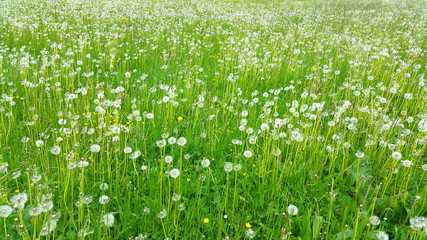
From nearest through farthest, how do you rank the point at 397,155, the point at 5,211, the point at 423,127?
the point at 5,211, the point at 397,155, the point at 423,127

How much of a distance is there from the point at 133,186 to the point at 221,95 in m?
2.23

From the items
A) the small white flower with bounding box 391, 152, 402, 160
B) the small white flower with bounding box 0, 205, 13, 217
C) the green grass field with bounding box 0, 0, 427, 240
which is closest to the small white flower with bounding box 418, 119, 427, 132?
the green grass field with bounding box 0, 0, 427, 240

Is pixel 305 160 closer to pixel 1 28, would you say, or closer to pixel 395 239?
pixel 395 239

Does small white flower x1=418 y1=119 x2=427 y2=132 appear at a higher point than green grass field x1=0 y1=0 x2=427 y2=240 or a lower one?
higher

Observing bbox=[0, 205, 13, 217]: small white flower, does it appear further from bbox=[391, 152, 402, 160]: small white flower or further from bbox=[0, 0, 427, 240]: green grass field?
bbox=[391, 152, 402, 160]: small white flower

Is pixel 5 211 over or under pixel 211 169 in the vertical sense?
over

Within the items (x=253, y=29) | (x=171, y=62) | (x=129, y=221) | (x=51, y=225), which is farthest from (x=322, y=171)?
(x=253, y=29)

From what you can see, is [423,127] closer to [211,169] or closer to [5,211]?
[211,169]

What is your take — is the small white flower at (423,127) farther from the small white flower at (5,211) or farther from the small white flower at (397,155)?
the small white flower at (5,211)

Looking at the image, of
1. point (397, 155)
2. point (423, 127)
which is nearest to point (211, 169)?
point (397, 155)

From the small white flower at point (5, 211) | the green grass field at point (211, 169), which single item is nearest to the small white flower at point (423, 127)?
the green grass field at point (211, 169)

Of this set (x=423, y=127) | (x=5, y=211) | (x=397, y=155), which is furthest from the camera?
(x=423, y=127)

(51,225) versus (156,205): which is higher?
(51,225)

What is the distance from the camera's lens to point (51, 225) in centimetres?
164
